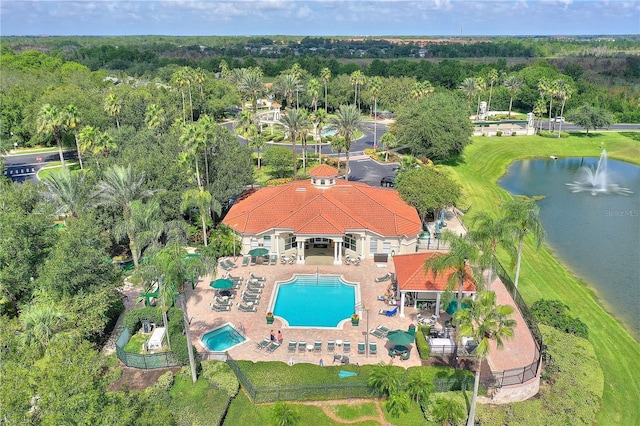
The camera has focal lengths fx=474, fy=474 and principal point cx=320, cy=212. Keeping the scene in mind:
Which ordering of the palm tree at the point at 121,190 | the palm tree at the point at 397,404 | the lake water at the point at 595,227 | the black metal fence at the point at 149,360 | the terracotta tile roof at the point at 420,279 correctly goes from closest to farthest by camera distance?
the palm tree at the point at 397,404, the black metal fence at the point at 149,360, the terracotta tile roof at the point at 420,279, the palm tree at the point at 121,190, the lake water at the point at 595,227

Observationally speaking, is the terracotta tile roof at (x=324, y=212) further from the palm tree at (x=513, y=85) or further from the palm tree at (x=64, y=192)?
the palm tree at (x=513, y=85)

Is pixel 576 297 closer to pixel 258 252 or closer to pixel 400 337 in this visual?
pixel 400 337

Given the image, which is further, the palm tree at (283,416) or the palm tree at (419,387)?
the palm tree at (419,387)

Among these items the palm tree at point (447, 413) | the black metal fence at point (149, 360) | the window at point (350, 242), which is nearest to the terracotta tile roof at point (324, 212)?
the window at point (350, 242)

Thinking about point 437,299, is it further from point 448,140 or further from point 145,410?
→ point 448,140

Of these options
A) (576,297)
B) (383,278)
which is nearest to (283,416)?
(383,278)

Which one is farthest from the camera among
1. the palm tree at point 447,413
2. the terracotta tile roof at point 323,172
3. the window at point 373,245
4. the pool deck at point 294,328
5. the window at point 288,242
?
the terracotta tile roof at point 323,172

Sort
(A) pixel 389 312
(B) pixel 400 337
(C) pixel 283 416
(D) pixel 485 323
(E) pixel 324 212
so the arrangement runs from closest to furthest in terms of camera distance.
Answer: (D) pixel 485 323
(C) pixel 283 416
(B) pixel 400 337
(A) pixel 389 312
(E) pixel 324 212
